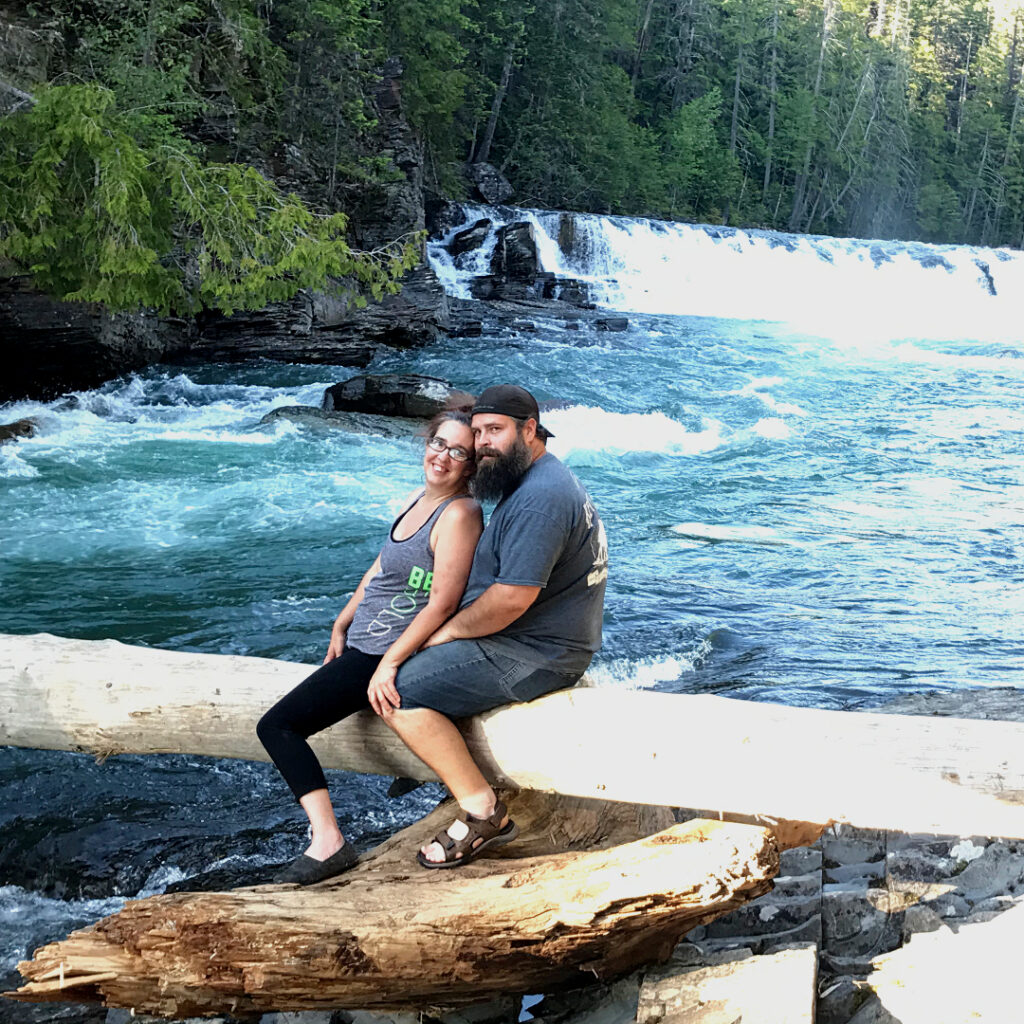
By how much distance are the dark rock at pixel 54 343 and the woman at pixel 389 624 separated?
13.5m

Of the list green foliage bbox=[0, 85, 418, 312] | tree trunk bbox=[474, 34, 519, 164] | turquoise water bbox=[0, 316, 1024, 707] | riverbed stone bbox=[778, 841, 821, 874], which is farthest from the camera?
tree trunk bbox=[474, 34, 519, 164]

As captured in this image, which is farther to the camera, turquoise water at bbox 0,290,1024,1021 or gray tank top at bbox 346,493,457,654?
turquoise water at bbox 0,290,1024,1021

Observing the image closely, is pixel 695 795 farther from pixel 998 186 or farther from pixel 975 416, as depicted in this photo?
pixel 998 186

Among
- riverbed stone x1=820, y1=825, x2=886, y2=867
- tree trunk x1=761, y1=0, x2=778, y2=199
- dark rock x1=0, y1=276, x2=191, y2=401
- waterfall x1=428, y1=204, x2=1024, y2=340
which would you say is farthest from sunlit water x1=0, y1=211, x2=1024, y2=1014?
tree trunk x1=761, y1=0, x2=778, y2=199

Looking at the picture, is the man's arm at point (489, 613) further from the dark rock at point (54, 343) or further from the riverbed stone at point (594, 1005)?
the dark rock at point (54, 343)

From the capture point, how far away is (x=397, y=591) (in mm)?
3875

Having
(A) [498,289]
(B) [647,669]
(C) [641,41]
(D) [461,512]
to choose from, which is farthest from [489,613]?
(C) [641,41]

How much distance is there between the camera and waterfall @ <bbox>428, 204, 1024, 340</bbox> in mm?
28750

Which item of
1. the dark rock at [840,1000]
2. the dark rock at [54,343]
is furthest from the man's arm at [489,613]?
the dark rock at [54,343]

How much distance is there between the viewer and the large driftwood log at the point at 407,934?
9.77 ft

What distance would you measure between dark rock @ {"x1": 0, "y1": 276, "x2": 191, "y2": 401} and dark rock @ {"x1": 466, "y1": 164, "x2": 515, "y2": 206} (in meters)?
19.1

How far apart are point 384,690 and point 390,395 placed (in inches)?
467

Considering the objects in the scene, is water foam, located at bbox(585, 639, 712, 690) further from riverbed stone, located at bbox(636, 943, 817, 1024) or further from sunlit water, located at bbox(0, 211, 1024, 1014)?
riverbed stone, located at bbox(636, 943, 817, 1024)

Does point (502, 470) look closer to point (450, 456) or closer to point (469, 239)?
point (450, 456)
